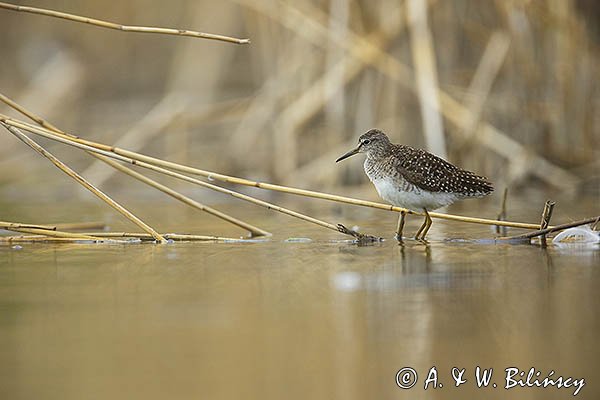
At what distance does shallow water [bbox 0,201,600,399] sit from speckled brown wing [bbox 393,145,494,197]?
0.49 metres

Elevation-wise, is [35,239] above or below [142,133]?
below

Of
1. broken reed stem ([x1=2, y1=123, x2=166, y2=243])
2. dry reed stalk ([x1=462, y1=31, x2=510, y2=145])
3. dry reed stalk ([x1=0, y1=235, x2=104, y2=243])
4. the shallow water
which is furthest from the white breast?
dry reed stalk ([x1=462, y1=31, x2=510, y2=145])

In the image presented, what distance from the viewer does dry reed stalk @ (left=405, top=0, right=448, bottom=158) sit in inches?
324

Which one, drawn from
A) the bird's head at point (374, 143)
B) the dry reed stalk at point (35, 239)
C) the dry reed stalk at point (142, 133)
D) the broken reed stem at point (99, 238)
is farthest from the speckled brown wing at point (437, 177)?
the dry reed stalk at point (142, 133)

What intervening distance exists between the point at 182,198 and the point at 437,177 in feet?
5.29

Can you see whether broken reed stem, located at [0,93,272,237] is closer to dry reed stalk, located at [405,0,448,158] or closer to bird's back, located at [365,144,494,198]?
bird's back, located at [365,144,494,198]

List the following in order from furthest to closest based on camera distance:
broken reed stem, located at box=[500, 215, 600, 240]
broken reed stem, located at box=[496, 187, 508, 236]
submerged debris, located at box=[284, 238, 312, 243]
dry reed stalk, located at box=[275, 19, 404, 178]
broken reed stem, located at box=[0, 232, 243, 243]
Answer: dry reed stalk, located at box=[275, 19, 404, 178], broken reed stem, located at box=[496, 187, 508, 236], submerged debris, located at box=[284, 238, 312, 243], broken reed stem, located at box=[0, 232, 243, 243], broken reed stem, located at box=[500, 215, 600, 240]

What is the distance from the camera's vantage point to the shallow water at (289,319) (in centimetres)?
321

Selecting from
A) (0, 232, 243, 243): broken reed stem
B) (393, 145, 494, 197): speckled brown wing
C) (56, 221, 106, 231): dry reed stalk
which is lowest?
(0, 232, 243, 243): broken reed stem

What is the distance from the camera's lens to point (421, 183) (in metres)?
6.42

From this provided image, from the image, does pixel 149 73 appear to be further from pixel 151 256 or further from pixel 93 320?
pixel 93 320

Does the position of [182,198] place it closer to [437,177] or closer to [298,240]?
[298,240]

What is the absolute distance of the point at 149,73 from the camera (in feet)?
55.0

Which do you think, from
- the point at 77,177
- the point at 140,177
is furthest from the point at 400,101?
the point at 77,177
